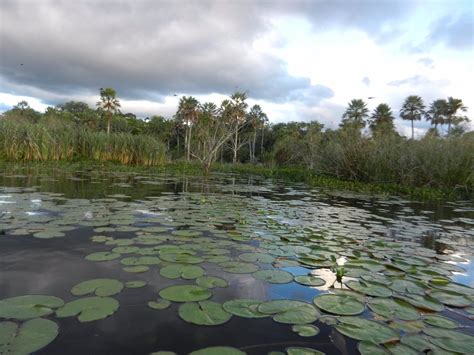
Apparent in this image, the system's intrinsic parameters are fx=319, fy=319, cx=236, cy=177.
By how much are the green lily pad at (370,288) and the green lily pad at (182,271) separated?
129 cm

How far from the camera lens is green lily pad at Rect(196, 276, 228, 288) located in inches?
99.8

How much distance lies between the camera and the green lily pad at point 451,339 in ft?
6.01

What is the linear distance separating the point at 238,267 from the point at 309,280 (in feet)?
2.13

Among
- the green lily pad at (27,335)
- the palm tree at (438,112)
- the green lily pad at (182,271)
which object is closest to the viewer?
the green lily pad at (27,335)

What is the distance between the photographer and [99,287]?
236cm

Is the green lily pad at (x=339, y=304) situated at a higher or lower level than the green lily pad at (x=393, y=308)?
higher

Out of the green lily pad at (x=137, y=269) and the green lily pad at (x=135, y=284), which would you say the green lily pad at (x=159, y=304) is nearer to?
the green lily pad at (x=135, y=284)

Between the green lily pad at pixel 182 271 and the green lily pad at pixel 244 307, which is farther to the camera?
the green lily pad at pixel 182 271

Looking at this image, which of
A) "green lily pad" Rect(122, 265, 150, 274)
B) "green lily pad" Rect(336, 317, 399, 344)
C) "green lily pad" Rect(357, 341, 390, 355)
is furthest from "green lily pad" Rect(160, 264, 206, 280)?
"green lily pad" Rect(357, 341, 390, 355)

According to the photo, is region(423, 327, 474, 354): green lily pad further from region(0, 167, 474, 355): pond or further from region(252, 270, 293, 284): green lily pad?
region(252, 270, 293, 284): green lily pad

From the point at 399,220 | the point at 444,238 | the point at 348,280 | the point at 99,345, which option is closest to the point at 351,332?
the point at 348,280

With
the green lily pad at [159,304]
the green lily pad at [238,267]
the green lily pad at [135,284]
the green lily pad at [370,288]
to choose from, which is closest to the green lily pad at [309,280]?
the green lily pad at [370,288]

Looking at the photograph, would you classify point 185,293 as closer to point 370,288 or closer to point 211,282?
point 211,282

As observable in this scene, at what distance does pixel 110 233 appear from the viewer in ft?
12.9
